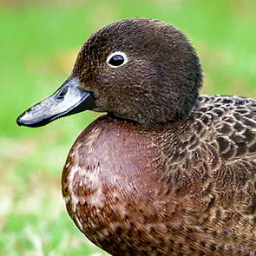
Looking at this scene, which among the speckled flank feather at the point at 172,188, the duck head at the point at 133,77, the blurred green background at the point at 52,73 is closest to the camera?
the speckled flank feather at the point at 172,188

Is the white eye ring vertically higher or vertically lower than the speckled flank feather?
higher

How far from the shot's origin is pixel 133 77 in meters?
3.88

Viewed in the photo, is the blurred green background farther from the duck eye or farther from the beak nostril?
the duck eye

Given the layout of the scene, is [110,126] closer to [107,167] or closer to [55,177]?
[107,167]

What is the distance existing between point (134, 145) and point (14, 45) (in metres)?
7.56

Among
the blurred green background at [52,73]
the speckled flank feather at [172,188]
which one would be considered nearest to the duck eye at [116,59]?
the speckled flank feather at [172,188]

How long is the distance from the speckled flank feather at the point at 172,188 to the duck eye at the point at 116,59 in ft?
0.91

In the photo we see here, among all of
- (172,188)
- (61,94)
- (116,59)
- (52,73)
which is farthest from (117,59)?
(52,73)

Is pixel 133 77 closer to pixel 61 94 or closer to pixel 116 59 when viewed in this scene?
pixel 116 59

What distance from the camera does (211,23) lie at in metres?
11.7

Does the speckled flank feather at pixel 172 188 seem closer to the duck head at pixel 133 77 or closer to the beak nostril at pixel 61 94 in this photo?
the duck head at pixel 133 77

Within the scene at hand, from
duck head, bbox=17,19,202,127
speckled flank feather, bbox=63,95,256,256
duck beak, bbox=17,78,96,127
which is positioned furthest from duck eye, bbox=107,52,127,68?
speckled flank feather, bbox=63,95,256,256

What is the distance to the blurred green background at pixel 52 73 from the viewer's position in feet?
17.2

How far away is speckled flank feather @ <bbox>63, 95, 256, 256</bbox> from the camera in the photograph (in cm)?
367
